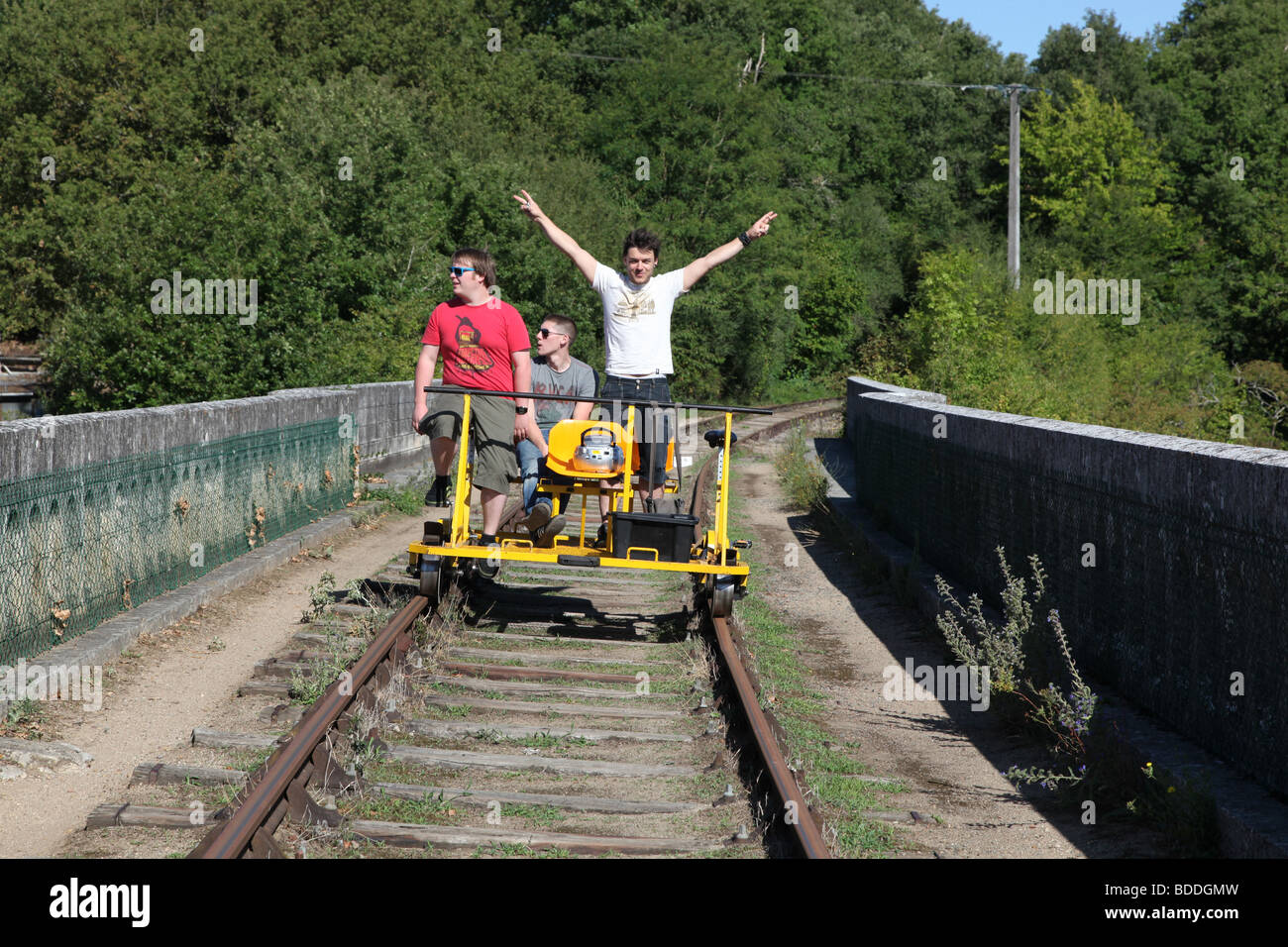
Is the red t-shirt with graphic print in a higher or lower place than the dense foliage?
lower

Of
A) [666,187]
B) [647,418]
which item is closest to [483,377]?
→ [647,418]

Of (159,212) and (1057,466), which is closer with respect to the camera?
(1057,466)

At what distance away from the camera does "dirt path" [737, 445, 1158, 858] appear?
18.8ft

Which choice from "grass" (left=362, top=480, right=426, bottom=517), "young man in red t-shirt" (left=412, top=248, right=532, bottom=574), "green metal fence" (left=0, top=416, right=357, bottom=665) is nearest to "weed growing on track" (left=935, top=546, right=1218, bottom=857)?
"young man in red t-shirt" (left=412, top=248, right=532, bottom=574)

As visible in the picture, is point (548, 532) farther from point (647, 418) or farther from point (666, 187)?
point (666, 187)

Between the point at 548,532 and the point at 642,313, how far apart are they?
1.54 metres

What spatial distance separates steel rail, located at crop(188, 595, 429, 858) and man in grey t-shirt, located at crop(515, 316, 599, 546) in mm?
1269

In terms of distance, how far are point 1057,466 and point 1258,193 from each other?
6229cm

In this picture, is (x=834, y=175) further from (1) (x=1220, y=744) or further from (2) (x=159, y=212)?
(1) (x=1220, y=744)

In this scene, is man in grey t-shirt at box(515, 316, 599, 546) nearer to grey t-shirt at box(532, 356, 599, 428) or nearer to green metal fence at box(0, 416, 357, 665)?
grey t-shirt at box(532, 356, 599, 428)

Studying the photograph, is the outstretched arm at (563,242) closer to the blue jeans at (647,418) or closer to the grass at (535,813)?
the blue jeans at (647,418)

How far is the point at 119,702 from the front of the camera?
24.3ft

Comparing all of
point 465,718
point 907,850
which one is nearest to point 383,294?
point 465,718

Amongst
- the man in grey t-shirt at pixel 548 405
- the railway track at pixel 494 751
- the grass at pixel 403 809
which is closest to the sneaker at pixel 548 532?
the man in grey t-shirt at pixel 548 405
